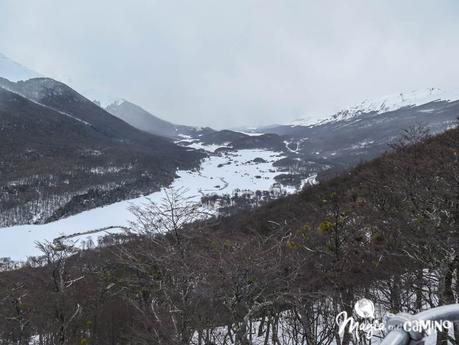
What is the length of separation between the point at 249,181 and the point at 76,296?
157247 mm

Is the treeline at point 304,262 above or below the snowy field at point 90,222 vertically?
above

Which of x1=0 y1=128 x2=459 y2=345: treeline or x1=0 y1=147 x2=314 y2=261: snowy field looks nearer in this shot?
x1=0 y1=128 x2=459 y2=345: treeline

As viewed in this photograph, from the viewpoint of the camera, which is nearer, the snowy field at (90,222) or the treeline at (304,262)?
the treeline at (304,262)

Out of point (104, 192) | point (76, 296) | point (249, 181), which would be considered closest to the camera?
point (76, 296)

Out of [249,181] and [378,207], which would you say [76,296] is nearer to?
[378,207]

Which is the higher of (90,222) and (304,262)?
(304,262)

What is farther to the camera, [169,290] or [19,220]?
[19,220]

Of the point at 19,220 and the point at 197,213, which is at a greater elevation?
the point at 197,213

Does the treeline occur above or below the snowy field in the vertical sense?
above

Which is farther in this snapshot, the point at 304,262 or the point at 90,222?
the point at 90,222

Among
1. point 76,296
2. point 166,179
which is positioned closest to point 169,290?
point 76,296

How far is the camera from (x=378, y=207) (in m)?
14.0

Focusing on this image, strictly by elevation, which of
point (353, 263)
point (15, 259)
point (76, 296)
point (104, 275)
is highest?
point (353, 263)

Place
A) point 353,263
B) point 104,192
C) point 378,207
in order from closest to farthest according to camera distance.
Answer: point 353,263, point 378,207, point 104,192
